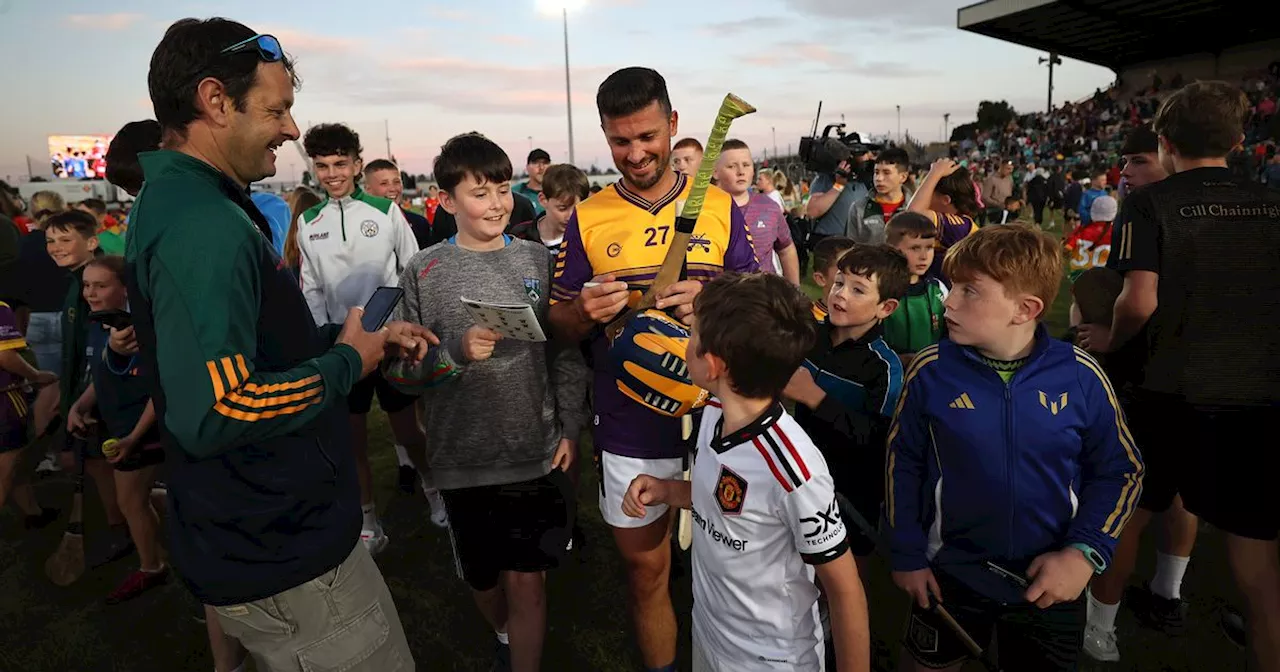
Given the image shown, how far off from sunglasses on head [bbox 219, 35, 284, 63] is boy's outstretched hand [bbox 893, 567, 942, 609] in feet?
8.34

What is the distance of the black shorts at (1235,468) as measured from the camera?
2566mm

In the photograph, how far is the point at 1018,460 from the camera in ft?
6.85

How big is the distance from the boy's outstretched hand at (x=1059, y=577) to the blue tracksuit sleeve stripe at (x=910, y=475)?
1.12 feet

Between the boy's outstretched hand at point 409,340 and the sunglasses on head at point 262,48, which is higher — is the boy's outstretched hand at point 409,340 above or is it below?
below

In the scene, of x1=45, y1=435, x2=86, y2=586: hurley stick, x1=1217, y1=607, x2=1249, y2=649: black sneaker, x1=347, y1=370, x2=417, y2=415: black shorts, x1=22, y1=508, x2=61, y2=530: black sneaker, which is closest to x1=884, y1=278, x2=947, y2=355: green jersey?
x1=1217, y1=607, x2=1249, y2=649: black sneaker

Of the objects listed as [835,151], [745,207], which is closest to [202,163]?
[745,207]

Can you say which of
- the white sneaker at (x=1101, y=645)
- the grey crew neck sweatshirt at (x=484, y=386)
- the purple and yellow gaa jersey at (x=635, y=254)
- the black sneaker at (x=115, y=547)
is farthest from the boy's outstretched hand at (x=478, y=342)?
the black sneaker at (x=115, y=547)

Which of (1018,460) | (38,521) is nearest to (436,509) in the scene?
(38,521)

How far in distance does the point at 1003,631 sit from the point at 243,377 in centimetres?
245

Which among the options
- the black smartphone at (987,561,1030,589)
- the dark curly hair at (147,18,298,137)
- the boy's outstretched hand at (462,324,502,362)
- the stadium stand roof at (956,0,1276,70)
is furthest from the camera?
the stadium stand roof at (956,0,1276,70)

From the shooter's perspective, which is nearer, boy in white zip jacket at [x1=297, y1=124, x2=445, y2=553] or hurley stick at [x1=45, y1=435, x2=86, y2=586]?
hurley stick at [x1=45, y1=435, x2=86, y2=586]

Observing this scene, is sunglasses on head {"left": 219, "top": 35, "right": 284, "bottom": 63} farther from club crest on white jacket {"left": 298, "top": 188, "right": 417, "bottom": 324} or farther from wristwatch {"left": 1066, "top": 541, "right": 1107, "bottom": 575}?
wristwatch {"left": 1066, "top": 541, "right": 1107, "bottom": 575}

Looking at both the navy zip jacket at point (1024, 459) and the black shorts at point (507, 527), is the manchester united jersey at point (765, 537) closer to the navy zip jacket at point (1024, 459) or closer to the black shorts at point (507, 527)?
the navy zip jacket at point (1024, 459)

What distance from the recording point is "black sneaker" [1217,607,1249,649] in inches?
123
